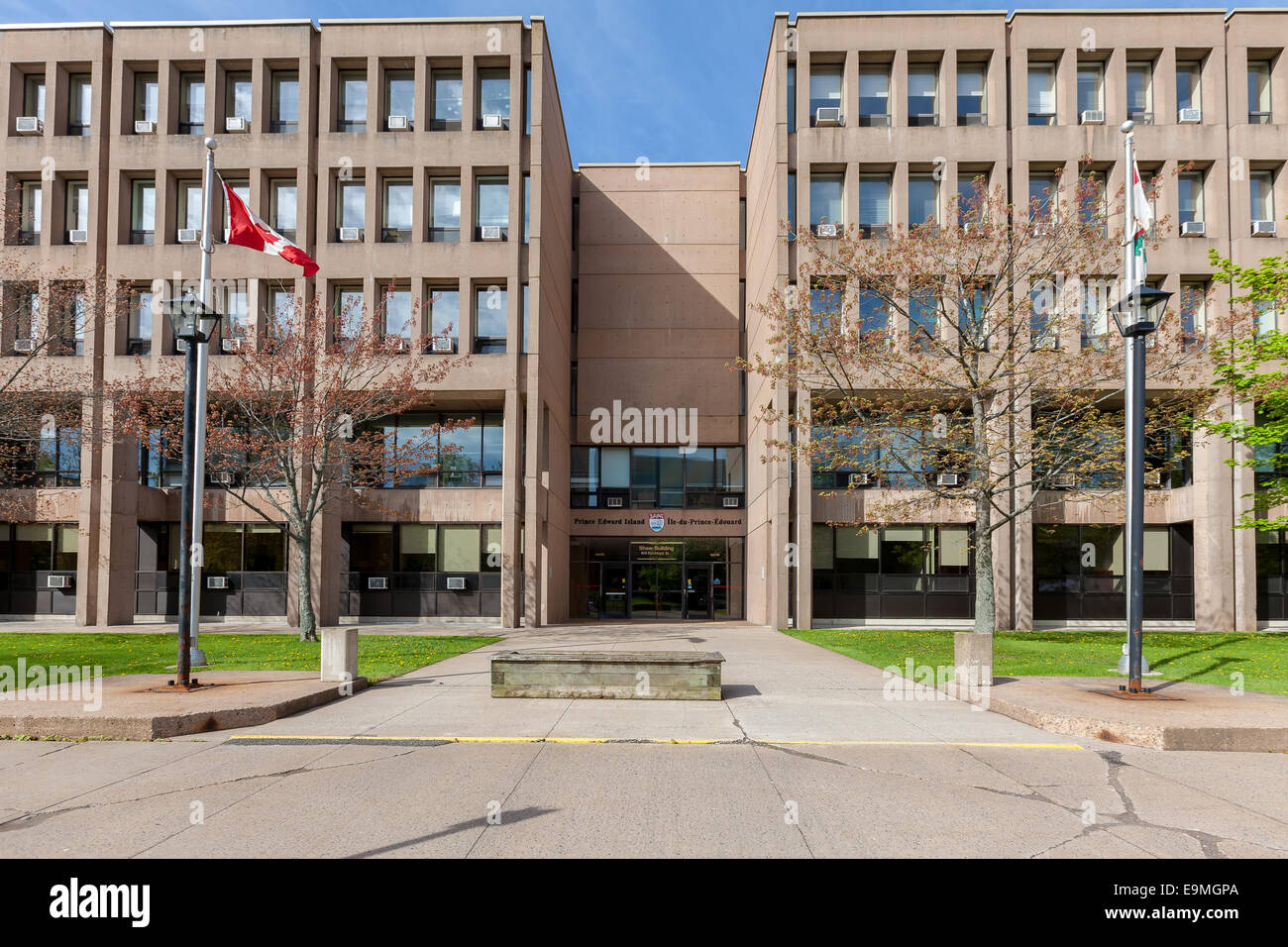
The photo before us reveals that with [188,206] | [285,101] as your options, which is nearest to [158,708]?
[188,206]

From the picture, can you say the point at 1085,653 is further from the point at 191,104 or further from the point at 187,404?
the point at 191,104

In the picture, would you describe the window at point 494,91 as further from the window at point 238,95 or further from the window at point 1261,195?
the window at point 1261,195

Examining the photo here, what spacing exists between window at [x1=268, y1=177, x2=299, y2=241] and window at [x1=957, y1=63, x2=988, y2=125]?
23.3 metres

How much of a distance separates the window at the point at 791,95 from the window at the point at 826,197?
6.65ft

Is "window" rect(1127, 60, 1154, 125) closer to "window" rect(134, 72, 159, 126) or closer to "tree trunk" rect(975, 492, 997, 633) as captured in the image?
"tree trunk" rect(975, 492, 997, 633)

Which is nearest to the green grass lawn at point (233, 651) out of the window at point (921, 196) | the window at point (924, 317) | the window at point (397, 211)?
the window at point (924, 317)

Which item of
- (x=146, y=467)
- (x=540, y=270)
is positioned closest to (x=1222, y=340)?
(x=540, y=270)

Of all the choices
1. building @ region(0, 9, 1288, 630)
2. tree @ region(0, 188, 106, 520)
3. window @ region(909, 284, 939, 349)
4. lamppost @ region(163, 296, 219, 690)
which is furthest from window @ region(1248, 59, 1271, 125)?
tree @ region(0, 188, 106, 520)

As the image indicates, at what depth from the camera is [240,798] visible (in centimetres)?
623

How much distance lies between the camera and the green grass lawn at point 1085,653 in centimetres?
1381

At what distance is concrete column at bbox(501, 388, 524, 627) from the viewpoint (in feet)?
84.9

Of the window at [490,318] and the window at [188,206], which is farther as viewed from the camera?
the window at [188,206]
